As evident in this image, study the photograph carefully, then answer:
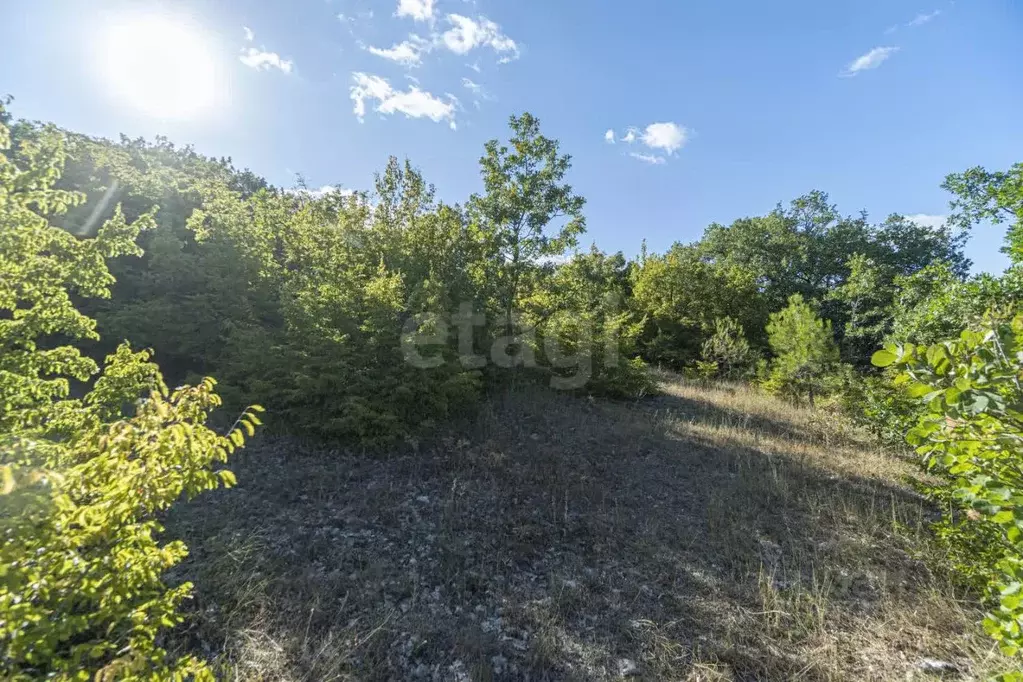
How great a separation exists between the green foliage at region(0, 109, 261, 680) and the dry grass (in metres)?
1.79

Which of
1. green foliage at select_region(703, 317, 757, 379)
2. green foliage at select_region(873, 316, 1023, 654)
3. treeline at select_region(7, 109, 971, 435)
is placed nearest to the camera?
green foliage at select_region(873, 316, 1023, 654)

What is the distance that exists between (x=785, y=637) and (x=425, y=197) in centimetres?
1012

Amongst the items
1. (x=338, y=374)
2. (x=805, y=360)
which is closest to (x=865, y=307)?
(x=805, y=360)

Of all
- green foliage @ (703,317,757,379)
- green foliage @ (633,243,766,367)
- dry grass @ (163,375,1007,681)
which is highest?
green foliage @ (633,243,766,367)

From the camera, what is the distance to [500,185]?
9.20 metres

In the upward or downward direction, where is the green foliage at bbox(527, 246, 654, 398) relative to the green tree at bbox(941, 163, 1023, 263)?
downward

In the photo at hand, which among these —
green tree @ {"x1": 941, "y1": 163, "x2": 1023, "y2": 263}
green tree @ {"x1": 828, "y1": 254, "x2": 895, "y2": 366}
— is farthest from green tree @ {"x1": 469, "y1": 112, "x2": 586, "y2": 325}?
green tree @ {"x1": 828, "y1": 254, "x2": 895, "y2": 366}

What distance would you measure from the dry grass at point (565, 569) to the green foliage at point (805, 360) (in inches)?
210

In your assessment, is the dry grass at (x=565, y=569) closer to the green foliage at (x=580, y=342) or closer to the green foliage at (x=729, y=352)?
the green foliage at (x=580, y=342)

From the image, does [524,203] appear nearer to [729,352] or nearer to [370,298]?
[370,298]

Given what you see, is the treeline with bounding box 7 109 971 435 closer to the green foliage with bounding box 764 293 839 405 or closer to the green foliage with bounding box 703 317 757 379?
the green foliage with bounding box 764 293 839 405

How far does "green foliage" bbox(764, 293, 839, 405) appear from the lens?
11.8m

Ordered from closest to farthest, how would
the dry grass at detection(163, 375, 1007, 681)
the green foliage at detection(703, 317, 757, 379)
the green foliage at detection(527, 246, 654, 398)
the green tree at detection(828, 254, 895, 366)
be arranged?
the dry grass at detection(163, 375, 1007, 681) → the green foliage at detection(527, 246, 654, 398) → the green foliage at detection(703, 317, 757, 379) → the green tree at detection(828, 254, 895, 366)

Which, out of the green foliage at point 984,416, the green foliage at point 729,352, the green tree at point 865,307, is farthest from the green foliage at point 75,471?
the green tree at point 865,307
